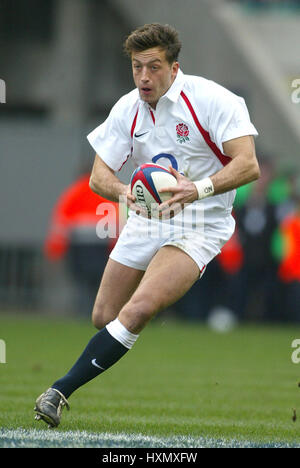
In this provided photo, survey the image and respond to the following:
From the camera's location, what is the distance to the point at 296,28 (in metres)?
19.7

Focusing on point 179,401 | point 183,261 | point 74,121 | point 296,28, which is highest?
point 296,28

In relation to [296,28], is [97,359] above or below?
below

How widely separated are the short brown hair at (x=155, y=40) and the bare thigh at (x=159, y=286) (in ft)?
4.16

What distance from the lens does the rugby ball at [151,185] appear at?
654 cm

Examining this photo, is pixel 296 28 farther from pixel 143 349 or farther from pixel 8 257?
pixel 143 349

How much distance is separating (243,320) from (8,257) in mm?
4635

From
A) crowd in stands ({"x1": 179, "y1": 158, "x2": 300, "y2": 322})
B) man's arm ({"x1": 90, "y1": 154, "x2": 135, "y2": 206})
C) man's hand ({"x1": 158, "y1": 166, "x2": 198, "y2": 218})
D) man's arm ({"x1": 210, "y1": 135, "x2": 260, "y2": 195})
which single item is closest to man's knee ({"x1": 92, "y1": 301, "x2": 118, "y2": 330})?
man's arm ({"x1": 90, "y1": 154, "x2": 135, "y2": 206})

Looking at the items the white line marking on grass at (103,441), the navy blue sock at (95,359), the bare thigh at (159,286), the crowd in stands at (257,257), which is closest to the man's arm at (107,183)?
the bare thigh at (159,286)

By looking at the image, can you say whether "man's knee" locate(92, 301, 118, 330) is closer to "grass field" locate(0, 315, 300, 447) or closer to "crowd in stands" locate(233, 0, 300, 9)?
"grass field" locate(0, 315, 300, 447)

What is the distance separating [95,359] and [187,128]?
5.23 ft

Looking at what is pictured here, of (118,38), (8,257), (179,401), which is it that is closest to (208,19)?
(118,38)

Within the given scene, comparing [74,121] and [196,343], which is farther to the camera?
[74,121]

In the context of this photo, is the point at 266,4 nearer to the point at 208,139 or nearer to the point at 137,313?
the point at 208,139

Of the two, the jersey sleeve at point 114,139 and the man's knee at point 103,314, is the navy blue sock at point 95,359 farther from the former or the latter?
the jersey sleeve at point 114,139
